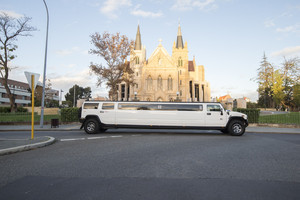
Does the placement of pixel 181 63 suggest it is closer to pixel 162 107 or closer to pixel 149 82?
pixel 149 82

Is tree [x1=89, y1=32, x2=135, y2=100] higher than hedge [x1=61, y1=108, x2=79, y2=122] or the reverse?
higher

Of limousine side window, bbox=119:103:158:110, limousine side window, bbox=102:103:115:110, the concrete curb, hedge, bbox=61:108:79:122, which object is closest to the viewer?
the concrete curb

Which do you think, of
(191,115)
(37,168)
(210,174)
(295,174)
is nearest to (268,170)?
(295,174)

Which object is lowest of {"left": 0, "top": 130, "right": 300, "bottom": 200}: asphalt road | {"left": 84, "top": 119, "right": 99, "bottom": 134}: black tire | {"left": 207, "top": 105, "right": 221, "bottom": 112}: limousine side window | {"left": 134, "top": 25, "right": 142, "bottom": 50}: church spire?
{"left": 0, "top": 130, "right": 300, "bottom": 200}: asphalt road

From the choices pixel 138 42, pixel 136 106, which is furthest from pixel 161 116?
pixel 138 42

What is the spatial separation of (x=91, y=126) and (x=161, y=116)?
4.14 meters

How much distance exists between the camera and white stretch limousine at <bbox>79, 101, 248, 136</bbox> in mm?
11555

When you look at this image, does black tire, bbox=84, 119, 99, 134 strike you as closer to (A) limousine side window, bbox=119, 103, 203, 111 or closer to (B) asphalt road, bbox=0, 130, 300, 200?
(A) limousine side window, bbox=119, 103, 203, 111

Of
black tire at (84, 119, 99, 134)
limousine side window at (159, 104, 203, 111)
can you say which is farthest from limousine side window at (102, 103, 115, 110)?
limousine side window at (159, 104, 203, 111)

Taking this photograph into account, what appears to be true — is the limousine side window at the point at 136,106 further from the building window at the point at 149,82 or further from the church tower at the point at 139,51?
the church tower at the point at 139,51

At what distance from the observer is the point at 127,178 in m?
4.00

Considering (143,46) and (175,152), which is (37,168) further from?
(143,46)

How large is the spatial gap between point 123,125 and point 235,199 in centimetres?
930

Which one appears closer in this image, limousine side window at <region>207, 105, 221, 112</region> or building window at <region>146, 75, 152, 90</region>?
limousine side window at <region>207, 105, 221, 112</region>
